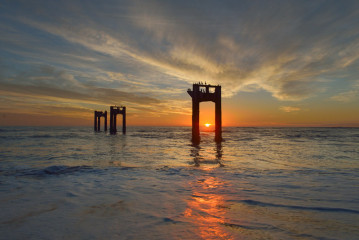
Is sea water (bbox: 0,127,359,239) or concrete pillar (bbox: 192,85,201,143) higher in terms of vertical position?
concrete pillar (bbox: 192,85,201,143)

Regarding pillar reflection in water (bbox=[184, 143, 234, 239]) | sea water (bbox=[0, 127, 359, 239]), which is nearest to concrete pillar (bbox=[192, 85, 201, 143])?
sea water (bbox=[0, 127, 359, 239])

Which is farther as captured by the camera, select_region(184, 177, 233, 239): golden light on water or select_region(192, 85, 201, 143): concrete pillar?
select_region(192, 85, 201, 143): concrete pillar

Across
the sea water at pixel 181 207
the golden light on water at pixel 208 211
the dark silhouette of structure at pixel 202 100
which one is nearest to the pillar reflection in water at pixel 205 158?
the sea water at pixel 181 207

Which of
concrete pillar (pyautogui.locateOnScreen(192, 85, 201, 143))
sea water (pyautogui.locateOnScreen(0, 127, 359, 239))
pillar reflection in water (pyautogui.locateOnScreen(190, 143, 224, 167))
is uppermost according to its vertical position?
concrete pillar (pyautogui.locateOnScreen(192, 85, 201, 143))

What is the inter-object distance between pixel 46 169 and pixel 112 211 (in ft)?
20.5

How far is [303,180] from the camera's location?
6387 mm

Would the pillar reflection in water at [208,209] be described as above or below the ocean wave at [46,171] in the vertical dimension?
above

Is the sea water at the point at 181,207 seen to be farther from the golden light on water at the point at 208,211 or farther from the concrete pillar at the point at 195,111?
the concrete pillar at the point at 195,111

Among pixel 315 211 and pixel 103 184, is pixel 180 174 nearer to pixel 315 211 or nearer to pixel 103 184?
pixel 103 184

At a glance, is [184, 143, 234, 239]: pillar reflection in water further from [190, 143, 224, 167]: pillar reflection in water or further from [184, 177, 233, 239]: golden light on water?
[190, 143, 224, 167]: pillar reflection in water

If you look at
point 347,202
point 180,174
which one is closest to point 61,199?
point 180,174

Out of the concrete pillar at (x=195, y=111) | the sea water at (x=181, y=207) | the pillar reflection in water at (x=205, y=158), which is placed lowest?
the pillar reflection in water at (x=205, y=158)

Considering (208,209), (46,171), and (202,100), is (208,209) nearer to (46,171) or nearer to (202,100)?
(46,171)

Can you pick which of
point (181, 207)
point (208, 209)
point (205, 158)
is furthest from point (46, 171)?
point (205, 158)
